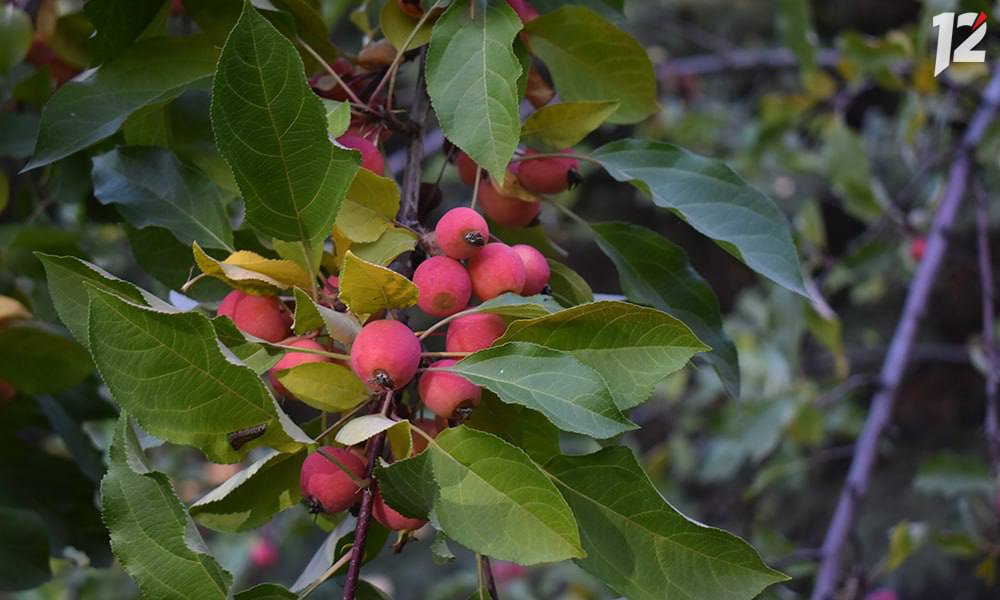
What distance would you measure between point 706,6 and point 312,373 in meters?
3.64

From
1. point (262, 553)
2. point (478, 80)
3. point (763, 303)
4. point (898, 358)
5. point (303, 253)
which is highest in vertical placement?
point (478, 80)

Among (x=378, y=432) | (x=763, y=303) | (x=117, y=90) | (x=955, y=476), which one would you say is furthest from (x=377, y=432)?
(x=763, y=303)

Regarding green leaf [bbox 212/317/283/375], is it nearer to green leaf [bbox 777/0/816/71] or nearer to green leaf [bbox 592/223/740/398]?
green leaf [bbox 592/223/740/398]

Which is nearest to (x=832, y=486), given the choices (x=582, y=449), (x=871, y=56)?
(x=582, y=449)

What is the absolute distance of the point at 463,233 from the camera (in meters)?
0.58

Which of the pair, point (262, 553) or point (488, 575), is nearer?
point (488, 575)

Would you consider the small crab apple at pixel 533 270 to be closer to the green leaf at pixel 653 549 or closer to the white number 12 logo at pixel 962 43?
the green leaf at pixel 653 549

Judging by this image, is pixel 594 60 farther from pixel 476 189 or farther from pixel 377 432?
pixel 377 432

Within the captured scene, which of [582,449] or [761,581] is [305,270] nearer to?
Result: [761,581]

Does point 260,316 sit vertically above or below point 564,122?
below

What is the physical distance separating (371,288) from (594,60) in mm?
296

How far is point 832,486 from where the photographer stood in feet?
11.1

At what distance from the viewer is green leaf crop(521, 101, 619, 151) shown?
662 mm

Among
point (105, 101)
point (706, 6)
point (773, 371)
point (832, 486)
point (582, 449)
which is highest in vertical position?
point (105, 101)
